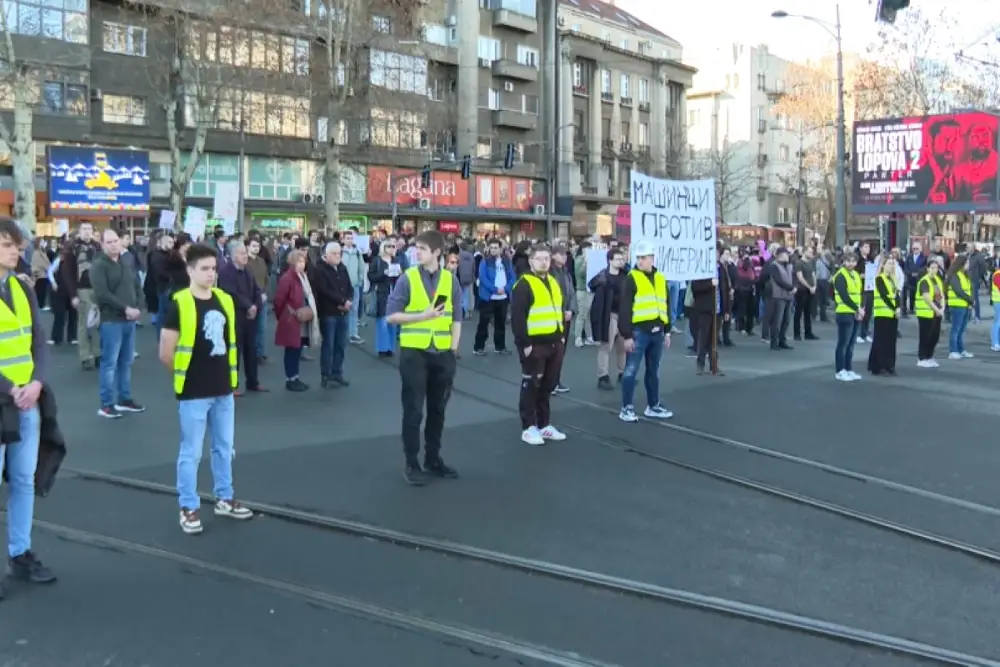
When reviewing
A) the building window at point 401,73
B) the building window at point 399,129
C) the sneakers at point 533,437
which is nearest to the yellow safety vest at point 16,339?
the sneakers at point 533,437

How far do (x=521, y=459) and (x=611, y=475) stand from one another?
2.92 ft

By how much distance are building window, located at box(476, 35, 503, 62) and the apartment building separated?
28.9 meters

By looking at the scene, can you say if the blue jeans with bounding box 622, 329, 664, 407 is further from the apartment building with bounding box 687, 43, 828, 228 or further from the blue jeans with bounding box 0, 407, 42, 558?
the apartment building with bounding box 687, 43, 828, 228

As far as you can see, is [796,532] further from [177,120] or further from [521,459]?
[177,120]

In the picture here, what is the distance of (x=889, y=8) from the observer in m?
11.5

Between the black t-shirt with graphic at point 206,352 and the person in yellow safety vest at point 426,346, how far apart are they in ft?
5.06

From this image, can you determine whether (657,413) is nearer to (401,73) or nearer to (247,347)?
(247,347)

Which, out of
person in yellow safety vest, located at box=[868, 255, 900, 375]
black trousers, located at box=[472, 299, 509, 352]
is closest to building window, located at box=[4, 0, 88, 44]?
black trousers, located at box=[472, 299, 509, 352]

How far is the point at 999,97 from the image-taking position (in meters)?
39.8

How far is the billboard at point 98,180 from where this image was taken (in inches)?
1471

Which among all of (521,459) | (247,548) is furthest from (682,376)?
(247,548)

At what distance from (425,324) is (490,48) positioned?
56452 millimetres

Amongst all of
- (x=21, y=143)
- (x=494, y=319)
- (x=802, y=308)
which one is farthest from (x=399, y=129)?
(x=494, y=319)

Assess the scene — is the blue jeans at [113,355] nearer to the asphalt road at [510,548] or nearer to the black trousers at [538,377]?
the asphalt road at [510,548]
